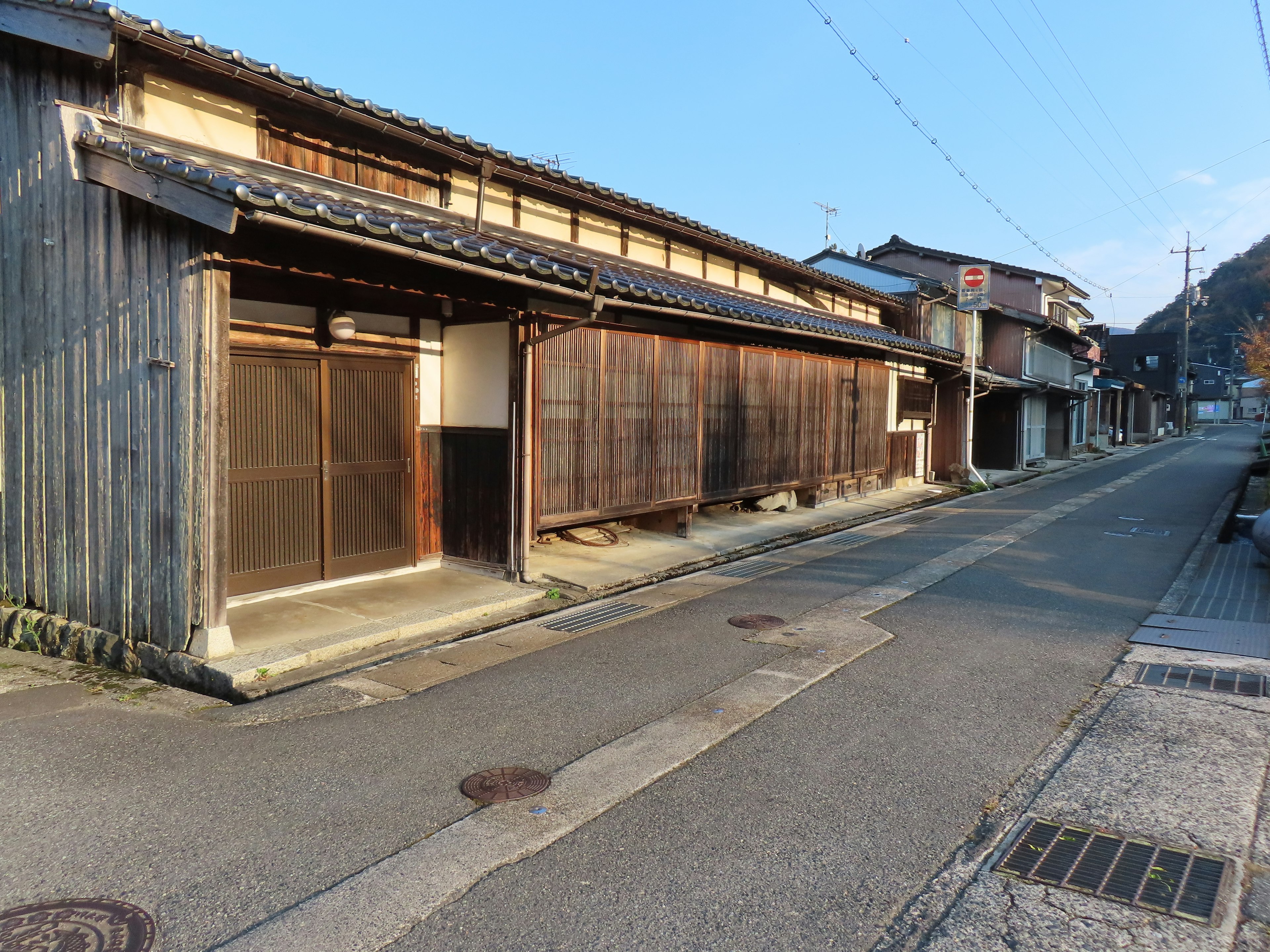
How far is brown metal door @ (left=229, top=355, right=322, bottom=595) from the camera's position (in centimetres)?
734

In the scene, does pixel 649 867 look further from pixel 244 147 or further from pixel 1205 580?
pixel 1205 580

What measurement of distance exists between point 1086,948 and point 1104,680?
11.2 feet

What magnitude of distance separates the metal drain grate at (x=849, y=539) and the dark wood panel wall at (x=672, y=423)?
156 cm

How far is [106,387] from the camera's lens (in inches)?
254

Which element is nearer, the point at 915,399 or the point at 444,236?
the point at 444,236

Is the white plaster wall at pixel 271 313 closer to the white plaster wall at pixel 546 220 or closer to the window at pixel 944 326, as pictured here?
the white plaster wall at pixel 546 220

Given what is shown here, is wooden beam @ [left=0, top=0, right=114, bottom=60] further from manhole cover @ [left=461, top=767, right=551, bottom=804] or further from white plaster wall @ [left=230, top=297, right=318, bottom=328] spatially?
manhole cover @ [left=461, top=767, right=551, bottom=804]

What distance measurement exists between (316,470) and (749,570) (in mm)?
5291

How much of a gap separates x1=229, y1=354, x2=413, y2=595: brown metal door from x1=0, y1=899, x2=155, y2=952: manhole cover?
14.9 feet

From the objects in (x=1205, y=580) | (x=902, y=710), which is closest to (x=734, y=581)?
(x=902, y=710)

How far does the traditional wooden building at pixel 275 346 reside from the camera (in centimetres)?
603

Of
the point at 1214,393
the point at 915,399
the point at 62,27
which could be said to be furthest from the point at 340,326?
the point at 1214,393

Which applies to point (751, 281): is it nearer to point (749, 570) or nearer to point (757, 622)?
point (749, 570)

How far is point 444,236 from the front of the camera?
6746 millimetres
